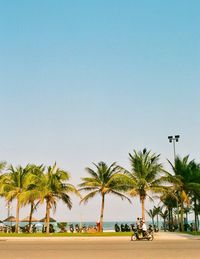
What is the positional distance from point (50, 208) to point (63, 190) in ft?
Answer: 8.18

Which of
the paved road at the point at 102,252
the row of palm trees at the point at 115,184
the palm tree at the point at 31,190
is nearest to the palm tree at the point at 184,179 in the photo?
the row of palm trees at the point at 115,184

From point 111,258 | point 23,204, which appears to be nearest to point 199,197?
point 23,204

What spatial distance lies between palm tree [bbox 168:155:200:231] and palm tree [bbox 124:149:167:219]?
6.85 feet

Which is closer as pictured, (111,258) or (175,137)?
(111,258)

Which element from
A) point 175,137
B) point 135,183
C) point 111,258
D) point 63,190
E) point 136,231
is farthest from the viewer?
point 175,137

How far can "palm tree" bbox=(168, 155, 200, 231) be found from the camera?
4494 cm

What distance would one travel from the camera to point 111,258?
1491cm

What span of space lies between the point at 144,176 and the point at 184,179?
554 cm

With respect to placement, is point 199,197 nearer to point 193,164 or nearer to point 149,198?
point 193,164

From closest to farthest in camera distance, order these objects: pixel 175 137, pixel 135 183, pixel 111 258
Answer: pixel 111 258 → pixel 135 183 → pixel 175 137

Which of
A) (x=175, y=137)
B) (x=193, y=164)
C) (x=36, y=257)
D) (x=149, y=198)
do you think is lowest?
(x=36, y=257)

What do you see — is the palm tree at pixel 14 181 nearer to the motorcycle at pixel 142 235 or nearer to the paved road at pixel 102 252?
the motorcycle at pixel 142 235

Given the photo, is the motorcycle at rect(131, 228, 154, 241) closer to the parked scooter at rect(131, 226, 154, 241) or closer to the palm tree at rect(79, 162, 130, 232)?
the parked scooter at rect(131, 226, 154, 241)

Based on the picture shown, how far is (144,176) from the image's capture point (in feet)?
142
